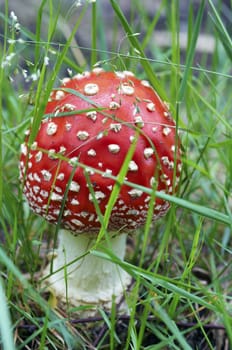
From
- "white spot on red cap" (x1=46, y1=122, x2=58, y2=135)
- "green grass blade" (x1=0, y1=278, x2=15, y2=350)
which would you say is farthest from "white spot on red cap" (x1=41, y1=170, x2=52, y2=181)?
"green grass blade" (x1=0, y1=278, x2=15, y2=350)

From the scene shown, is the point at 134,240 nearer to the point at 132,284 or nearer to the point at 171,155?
the point at 132,284

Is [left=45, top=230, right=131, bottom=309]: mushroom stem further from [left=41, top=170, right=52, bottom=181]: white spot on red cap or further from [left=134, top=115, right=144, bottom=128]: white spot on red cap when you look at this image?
[left=134, top=115, right=144, bottom=128]: white spot on red cap

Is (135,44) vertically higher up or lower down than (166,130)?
higher up

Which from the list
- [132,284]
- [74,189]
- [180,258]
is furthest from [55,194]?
[180,258]

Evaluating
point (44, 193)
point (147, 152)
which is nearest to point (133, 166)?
point (147, 152)

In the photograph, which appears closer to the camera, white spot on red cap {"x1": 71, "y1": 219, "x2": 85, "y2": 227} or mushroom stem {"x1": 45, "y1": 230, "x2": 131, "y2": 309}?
white spot on red cap {"x1": 71, "y1": 219, "x2": 85, "y2": 227}

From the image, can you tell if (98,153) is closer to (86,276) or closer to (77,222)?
(77,222)

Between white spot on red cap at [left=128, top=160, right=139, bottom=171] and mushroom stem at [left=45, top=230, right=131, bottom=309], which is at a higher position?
white spot on red cap at [left=128, top=160, right=139, bottom=171]

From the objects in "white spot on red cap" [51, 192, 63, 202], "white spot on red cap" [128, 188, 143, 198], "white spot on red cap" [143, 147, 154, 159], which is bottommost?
"white spot on red cap" [128, 188, 143, 198]

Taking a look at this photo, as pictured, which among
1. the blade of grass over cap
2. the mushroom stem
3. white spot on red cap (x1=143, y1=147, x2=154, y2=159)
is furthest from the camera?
the mushroom stem
